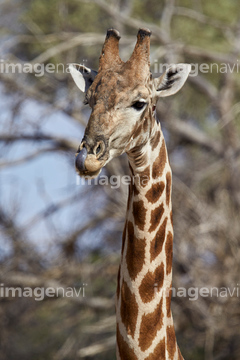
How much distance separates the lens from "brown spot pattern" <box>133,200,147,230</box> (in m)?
3.29

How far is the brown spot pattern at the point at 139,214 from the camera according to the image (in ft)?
10.8

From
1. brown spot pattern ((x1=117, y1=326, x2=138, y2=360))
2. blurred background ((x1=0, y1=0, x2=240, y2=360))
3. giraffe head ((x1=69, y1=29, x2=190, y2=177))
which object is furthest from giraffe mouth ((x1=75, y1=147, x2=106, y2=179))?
blurred background ((x1=0, y1=0, x2=240, y2=360))

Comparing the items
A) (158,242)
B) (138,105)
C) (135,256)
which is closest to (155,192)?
(158,242)

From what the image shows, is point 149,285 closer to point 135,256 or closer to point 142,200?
point 135,256

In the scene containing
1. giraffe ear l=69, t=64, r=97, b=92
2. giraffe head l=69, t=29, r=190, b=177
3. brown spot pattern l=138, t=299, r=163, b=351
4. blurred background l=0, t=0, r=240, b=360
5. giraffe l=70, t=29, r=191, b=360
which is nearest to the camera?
giraffe head l=69, t=29, r=190, b=177

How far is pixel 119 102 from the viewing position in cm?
300

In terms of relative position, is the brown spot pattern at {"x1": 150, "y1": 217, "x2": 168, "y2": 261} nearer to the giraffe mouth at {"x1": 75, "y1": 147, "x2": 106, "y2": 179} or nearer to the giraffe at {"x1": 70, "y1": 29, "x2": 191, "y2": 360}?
the giraffe at {"x1": 70, "y1": 29, "x2": 191, "y2": 360}

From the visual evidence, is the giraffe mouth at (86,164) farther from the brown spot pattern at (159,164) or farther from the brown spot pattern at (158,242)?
the brown spot pattern at (158,242)

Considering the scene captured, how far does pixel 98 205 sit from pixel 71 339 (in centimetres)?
259

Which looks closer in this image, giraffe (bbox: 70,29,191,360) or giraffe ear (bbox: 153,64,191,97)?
giraffe (bbox: 70,29,191,360)

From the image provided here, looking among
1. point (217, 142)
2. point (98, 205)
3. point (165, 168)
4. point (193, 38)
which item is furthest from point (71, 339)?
point (193, 38)

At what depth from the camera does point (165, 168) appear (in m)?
3.42

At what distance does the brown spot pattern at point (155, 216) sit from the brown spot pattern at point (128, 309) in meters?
0.40

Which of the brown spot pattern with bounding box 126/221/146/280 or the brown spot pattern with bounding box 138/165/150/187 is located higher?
the brown spot pattern with bounding box 138/165/150/187
